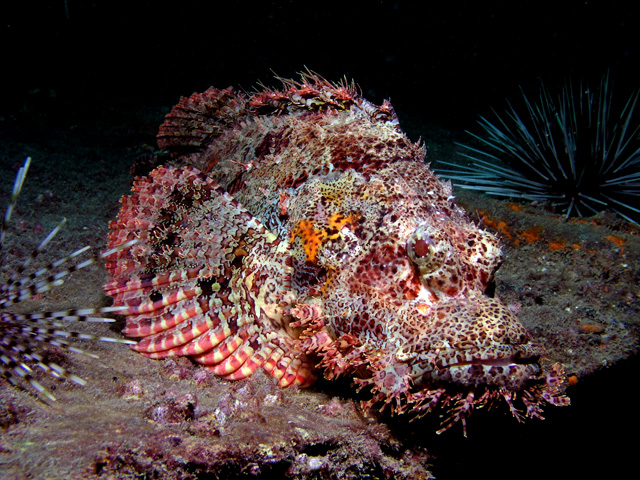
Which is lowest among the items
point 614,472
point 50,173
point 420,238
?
point 614,472

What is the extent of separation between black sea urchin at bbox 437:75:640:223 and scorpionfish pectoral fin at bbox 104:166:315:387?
425 centimetres

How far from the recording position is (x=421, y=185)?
298 cm

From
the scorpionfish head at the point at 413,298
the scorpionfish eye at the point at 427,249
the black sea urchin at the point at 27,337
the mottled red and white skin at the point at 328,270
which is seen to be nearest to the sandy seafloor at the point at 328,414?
the black sea urchin at the point at 27,337

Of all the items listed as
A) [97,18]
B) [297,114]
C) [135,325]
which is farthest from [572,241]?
[97,18]

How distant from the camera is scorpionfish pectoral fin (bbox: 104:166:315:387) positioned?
3.03 meters

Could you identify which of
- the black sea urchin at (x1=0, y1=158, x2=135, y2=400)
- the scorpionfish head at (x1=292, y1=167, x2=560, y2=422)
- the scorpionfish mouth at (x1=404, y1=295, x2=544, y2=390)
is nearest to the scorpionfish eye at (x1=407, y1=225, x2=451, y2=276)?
the scorpionfish head at (x1=292, y1=167, x2=560, y2=422)

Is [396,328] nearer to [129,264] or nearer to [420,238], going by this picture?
[420,238]

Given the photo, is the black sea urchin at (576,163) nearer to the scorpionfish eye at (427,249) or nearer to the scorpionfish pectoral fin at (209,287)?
the scorpionfish eye at (427,249)

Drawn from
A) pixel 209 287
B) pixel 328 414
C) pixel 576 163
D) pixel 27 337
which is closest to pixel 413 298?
pixel 328 414

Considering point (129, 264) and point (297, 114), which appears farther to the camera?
point (297, 114)

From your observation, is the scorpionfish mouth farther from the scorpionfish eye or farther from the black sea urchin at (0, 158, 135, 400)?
the black sea urchin at (0, 158, 135, 400)

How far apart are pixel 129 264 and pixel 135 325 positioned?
0.57m

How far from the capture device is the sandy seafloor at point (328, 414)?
1945mm

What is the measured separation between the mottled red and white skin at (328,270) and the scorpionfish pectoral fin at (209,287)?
0.04 ft
